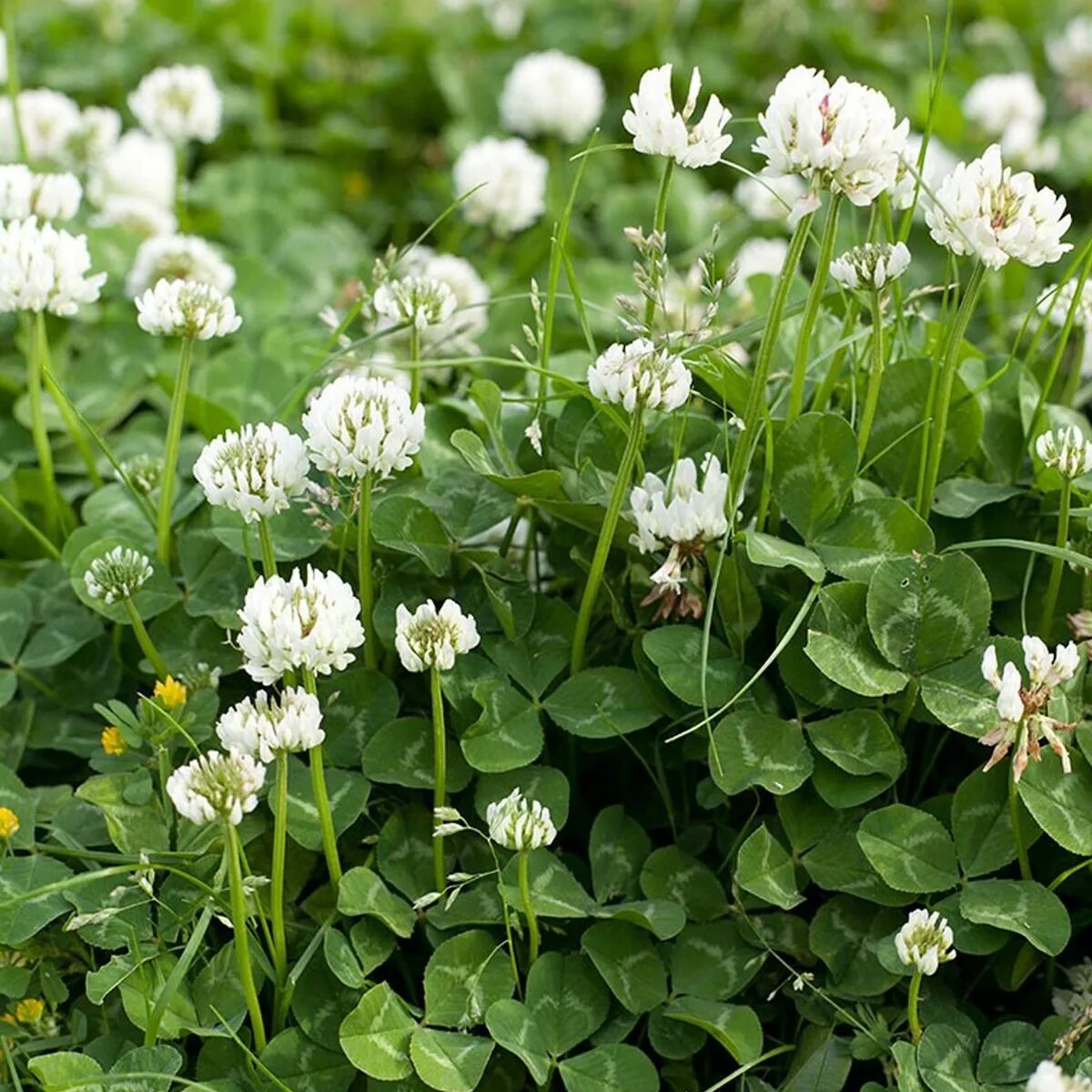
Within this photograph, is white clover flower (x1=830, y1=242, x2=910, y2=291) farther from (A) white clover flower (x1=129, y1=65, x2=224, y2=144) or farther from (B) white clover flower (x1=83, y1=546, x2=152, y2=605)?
(A) white clover flower (x1=129, y1=65, x2=224, y2=144)

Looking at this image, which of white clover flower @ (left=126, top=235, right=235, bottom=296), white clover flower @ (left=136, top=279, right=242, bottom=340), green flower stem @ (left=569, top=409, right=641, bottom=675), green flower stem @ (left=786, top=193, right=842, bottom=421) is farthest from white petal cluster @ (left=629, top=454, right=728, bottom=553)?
white clover flower @ (left=126, top=235, right=235, bottom=296)

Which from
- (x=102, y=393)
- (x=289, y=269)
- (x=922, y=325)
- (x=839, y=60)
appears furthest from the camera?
(x=839, y=60)

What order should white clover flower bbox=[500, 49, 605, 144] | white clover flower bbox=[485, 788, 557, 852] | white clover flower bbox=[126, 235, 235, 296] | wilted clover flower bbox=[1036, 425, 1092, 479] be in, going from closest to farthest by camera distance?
1. white clover flower bbox=[485, 788, 557, 852]
2. wilted clover flower bbox=[1036, 425, 1092, 479]
3. white clover flower bbox=[126, 235, 235, 296]
4. white clover flower bbox=[500, 49, 605, 144]

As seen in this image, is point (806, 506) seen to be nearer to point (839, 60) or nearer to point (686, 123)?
point (686, 123)

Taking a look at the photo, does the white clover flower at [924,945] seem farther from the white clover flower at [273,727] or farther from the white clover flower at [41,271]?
the white clover flower at [41,271]

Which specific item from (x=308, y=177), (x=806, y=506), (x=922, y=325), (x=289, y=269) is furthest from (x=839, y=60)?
(x=806, y=506)

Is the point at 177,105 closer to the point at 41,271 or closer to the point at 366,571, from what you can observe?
the point at 41,271
